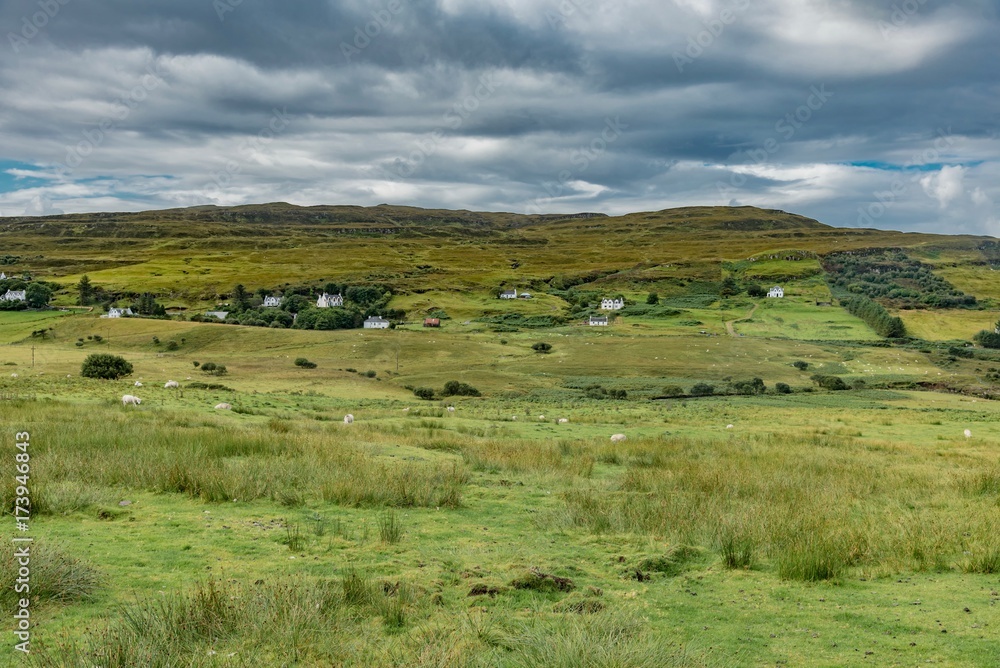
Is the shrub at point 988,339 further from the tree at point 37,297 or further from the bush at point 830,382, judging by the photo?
the tree at point 37,297

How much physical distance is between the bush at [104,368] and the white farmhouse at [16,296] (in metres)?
87.6

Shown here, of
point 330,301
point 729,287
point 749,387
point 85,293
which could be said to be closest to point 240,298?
point 330,301

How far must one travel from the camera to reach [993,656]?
214 inches

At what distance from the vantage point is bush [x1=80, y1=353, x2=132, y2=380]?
43625mm

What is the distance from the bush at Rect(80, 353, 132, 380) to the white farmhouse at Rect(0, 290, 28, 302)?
87.6 meters

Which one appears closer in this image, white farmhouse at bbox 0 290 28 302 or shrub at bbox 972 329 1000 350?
shrub at bbox 972 329 1000 350

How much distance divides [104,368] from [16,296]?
313 ft

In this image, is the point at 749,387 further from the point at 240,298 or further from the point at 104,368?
the point at 240,298

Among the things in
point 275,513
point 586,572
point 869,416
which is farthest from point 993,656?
point 869,416

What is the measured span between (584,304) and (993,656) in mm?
126490

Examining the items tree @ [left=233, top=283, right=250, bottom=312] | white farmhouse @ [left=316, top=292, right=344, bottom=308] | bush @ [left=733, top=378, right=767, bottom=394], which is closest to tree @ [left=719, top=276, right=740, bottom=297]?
white farmhouse @ [left=316, top=292, right=344, bottom=308]

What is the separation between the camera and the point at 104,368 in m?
44.2

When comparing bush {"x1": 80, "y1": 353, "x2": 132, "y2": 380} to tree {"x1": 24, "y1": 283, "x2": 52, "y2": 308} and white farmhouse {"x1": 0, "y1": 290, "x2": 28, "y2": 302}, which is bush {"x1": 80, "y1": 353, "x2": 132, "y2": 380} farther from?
white farmhouse {"x1": 0, "y1": 290, "x2": 28, "y2": 302}

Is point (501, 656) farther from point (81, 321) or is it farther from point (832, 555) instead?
point (81, 321)
